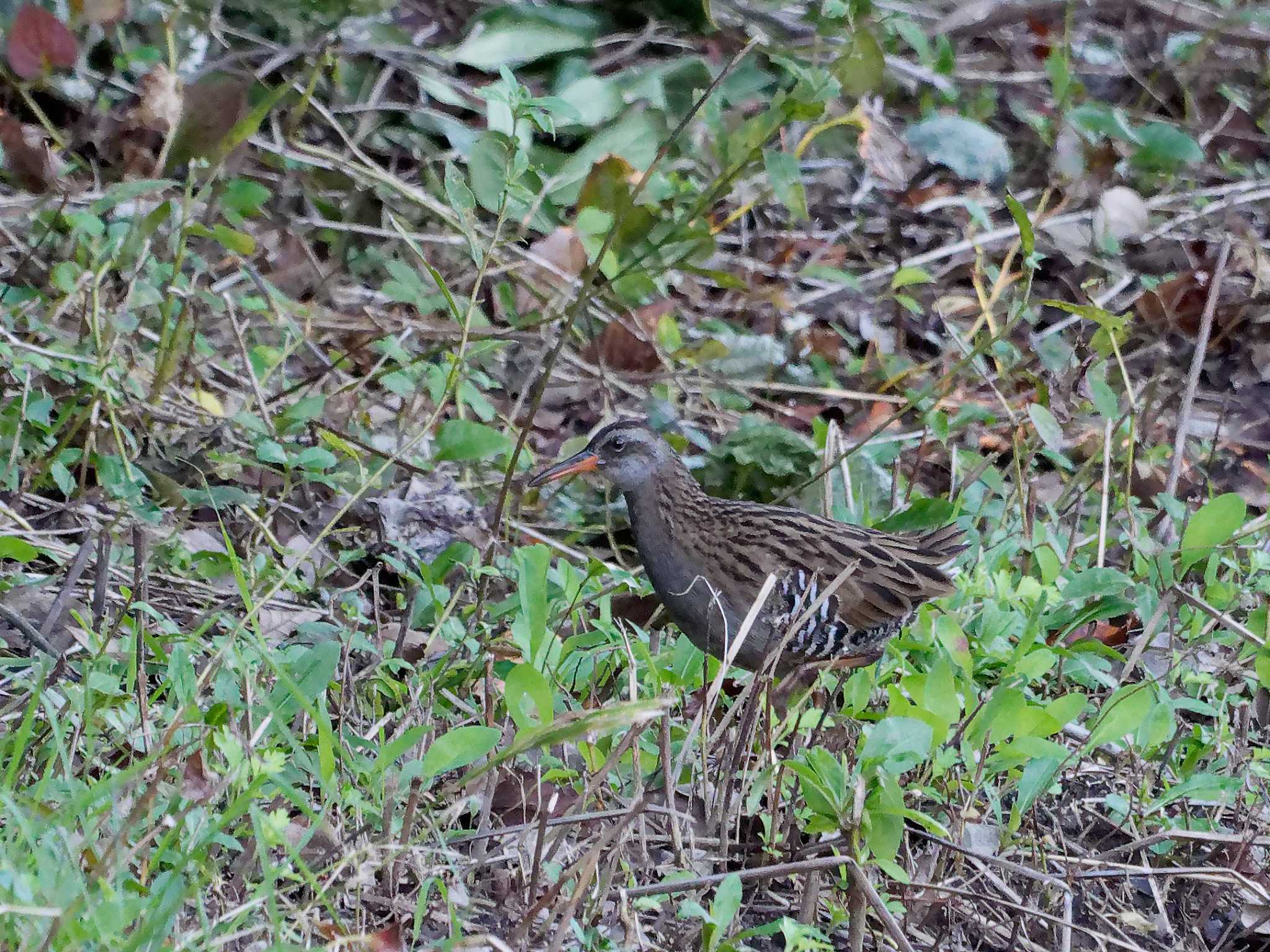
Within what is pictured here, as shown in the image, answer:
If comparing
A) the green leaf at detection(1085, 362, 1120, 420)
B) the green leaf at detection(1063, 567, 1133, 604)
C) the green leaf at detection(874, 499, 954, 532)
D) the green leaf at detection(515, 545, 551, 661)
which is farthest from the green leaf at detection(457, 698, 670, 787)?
the green leaf at detection(1085, 362, 1120, 420)

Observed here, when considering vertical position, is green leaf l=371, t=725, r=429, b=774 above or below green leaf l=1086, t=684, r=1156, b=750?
above

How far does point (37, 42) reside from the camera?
4988 millimetres

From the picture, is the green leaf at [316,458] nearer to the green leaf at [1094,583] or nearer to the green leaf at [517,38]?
the green leaf at [1094,583]

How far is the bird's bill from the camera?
4.22 metres

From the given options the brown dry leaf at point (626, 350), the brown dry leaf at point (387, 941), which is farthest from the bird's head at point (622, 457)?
the brown dry leaf at point (387, 941)

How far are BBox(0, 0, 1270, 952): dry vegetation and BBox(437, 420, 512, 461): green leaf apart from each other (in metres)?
0.02

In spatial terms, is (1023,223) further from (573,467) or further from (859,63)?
(573,467)

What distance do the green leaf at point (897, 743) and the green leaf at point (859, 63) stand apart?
182cm

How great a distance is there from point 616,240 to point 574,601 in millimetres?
2006

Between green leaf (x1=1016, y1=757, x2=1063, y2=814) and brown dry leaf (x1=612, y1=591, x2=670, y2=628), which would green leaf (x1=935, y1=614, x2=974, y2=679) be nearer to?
green leaf (x1=1016, y1=757, x2=1063, y2=814)

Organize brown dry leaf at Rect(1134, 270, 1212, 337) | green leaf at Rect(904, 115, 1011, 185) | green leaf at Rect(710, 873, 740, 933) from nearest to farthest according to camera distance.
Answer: green leaf at Rect(710, 873, 740, 933), brown dry leaf at Rect(1134, 270, 1212, 337), green leaf at Rect(904, 115, 1011, 185)

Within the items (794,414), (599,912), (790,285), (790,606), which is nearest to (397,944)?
Result: (599,912)

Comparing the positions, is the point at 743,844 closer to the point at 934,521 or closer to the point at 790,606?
the point at 790,606

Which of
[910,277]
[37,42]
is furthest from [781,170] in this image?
[37,42]
